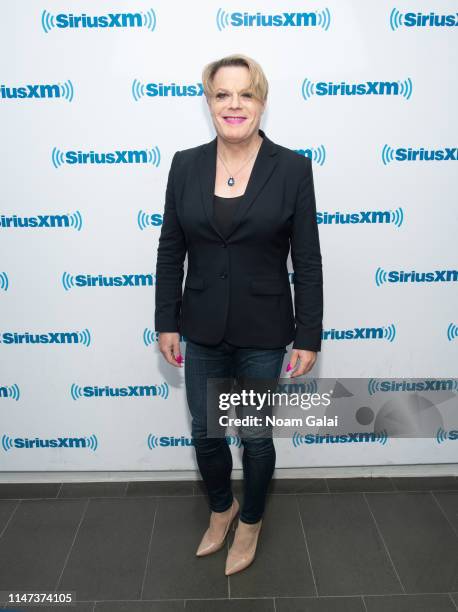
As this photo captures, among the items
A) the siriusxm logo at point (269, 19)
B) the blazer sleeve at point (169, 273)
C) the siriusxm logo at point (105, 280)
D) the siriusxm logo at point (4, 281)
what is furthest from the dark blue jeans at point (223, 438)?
the siriusxm logo at point (269, 19)

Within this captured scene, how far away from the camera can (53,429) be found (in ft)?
8.75

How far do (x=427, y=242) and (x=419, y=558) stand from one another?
1.30 meters

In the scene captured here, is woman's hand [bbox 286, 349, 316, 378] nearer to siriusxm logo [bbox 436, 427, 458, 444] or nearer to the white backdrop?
the white backdrop

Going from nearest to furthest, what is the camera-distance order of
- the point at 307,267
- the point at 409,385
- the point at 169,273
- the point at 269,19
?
1. the point at 307,267
2. the point at 169,273
3. the point at 269,19
4. the point at 409,385

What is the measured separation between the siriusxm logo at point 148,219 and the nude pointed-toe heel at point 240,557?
129 cm

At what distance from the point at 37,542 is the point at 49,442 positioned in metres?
0.50

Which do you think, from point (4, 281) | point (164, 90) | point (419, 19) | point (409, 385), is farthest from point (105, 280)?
point (419, 19)

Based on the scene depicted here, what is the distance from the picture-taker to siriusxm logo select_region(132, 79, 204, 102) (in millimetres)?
2205

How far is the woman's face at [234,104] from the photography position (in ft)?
5.76

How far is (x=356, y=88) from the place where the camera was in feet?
7.27

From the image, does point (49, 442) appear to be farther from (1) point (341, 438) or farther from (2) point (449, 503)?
(2) point (449, 503)

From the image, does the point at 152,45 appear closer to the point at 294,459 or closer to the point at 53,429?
the point at 53,429

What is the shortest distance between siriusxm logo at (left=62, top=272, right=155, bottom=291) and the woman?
400 mm

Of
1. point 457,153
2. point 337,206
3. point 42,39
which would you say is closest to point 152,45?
point 42,39
